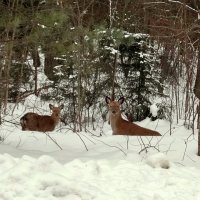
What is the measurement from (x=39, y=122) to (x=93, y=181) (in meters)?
8.21

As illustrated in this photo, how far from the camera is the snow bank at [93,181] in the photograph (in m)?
5.01

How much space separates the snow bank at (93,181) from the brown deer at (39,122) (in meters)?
6.91

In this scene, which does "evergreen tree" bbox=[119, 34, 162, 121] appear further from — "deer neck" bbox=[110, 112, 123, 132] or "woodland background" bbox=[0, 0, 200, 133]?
"deer neck" bbox=[110, 112, 123, 132]

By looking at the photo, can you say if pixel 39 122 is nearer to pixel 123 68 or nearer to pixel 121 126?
pixel 121 126

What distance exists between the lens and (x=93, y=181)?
5.68 meters

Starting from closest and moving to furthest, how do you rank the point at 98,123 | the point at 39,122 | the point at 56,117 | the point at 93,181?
the point at 93,181 → the point at 39,122 → the point at 56,117 → the point at 98,123

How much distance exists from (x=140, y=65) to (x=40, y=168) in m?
9.66

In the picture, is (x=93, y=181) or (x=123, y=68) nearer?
(x=93, y=181)

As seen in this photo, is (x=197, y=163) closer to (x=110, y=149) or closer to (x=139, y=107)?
(x=110, y=149)

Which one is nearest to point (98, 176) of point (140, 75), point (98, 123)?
point (140, 75)

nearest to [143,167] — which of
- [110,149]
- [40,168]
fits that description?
[40,168]

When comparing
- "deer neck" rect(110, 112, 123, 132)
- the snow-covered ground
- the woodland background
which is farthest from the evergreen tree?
the snow-covered ground

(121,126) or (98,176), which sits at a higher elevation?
(98,176)

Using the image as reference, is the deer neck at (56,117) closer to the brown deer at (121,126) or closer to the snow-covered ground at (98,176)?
the brown deer at (121,126)
